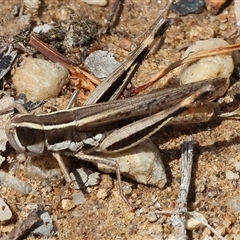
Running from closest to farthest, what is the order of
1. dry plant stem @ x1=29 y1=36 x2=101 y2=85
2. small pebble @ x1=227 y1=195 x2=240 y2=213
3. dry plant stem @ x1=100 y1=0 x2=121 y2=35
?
small pebble @ x1=227 y1=195 x2=240 y2=213
dry plant stem @ x1=29 y1=36 x2=101 y2=85
dry plant stem @ x1=100 y1=0 x2=121 y2=35

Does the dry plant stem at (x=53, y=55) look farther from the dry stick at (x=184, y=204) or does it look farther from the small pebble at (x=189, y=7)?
the small pebble at (x=189, y=7)

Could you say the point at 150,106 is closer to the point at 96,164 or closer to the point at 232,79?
the point at 96,164

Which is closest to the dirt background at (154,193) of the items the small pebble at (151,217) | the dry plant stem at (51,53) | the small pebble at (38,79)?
the small pebble at (151,217)

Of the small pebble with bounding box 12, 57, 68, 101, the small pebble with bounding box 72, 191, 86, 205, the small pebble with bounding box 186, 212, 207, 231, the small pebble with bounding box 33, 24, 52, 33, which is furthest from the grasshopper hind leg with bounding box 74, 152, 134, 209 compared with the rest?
the small pebble with bounding box 33, 24, 52, 33

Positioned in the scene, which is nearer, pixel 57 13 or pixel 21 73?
pixel 21 73

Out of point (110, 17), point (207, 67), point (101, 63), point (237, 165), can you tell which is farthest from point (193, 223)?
point (110, 17)

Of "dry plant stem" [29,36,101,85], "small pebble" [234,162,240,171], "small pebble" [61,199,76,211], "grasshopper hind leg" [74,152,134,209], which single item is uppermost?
"dry plant stem" [29,36,101,85]

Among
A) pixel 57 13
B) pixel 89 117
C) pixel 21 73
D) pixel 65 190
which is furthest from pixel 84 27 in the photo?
pixel 65 190

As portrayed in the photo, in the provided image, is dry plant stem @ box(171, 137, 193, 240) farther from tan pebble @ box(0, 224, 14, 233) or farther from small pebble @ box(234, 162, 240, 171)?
tan pebble @ box(0, 224, 14, 233)
